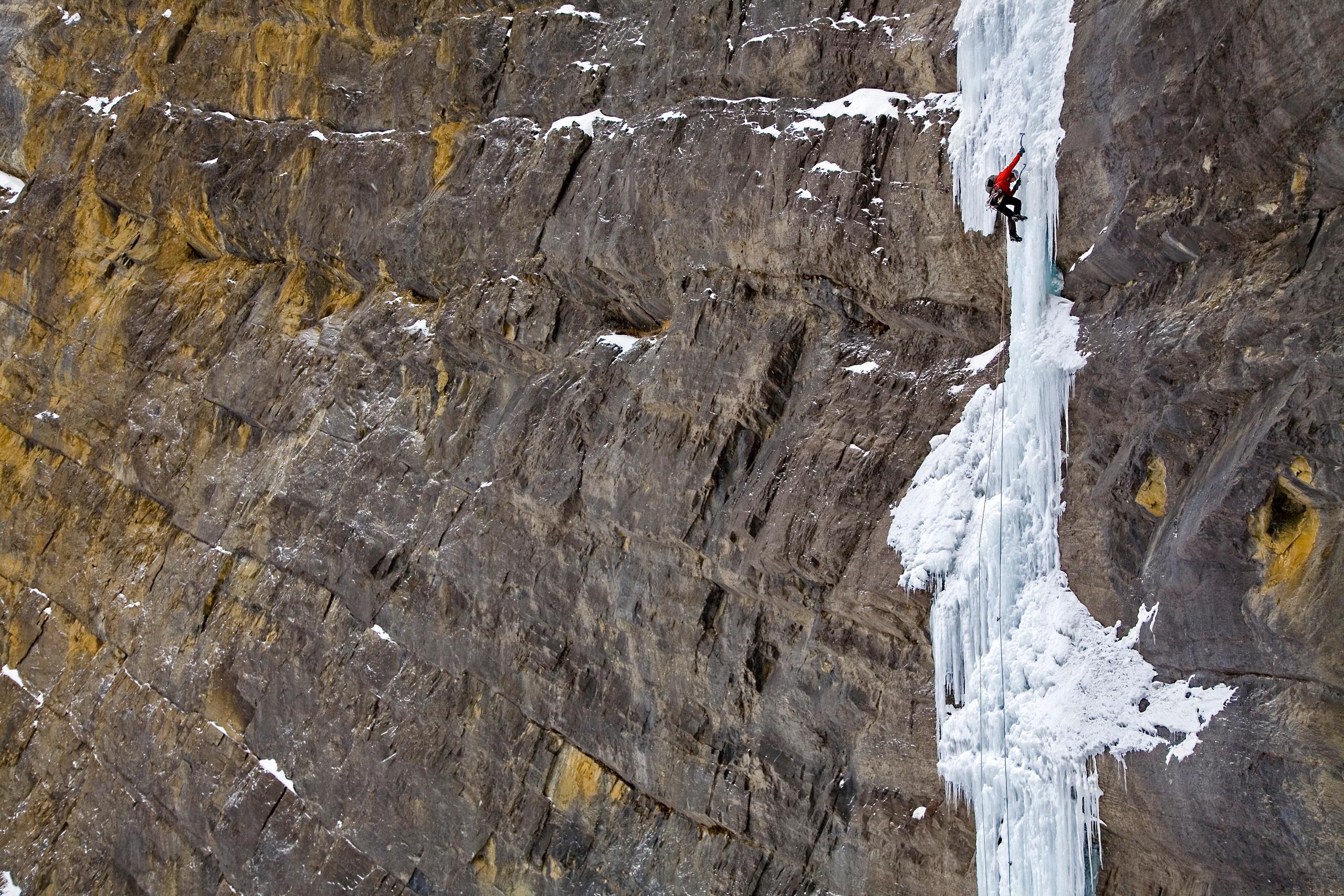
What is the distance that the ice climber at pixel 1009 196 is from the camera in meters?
9.11

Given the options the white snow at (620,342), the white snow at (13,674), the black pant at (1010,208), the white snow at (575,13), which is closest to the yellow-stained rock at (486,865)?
the white snow at (620,342)

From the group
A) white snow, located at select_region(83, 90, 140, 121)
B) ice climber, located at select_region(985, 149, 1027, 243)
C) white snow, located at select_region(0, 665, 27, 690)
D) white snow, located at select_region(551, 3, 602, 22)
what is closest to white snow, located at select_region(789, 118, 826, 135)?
ice climber, located at select_region(985, 149, 1027, 243)

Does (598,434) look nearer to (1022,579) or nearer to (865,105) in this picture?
(865,105)

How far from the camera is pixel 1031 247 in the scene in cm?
950

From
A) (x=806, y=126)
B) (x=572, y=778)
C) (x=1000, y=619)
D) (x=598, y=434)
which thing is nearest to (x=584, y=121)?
(x=806, y=126)

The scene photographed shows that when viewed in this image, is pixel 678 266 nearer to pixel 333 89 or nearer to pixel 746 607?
pixel 746 607

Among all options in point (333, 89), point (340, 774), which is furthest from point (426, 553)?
point (333, 89)

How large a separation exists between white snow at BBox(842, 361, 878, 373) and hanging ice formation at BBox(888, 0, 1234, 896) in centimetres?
127

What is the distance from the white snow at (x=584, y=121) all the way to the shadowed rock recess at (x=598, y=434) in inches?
10.7

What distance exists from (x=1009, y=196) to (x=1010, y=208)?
41cm

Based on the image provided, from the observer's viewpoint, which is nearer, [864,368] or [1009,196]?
[1009,196]

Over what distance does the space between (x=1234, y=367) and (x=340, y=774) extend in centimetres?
1194

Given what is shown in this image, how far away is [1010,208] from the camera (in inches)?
377

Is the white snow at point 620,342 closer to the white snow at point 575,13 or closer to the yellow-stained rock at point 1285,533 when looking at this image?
the white snow at point 575,13
